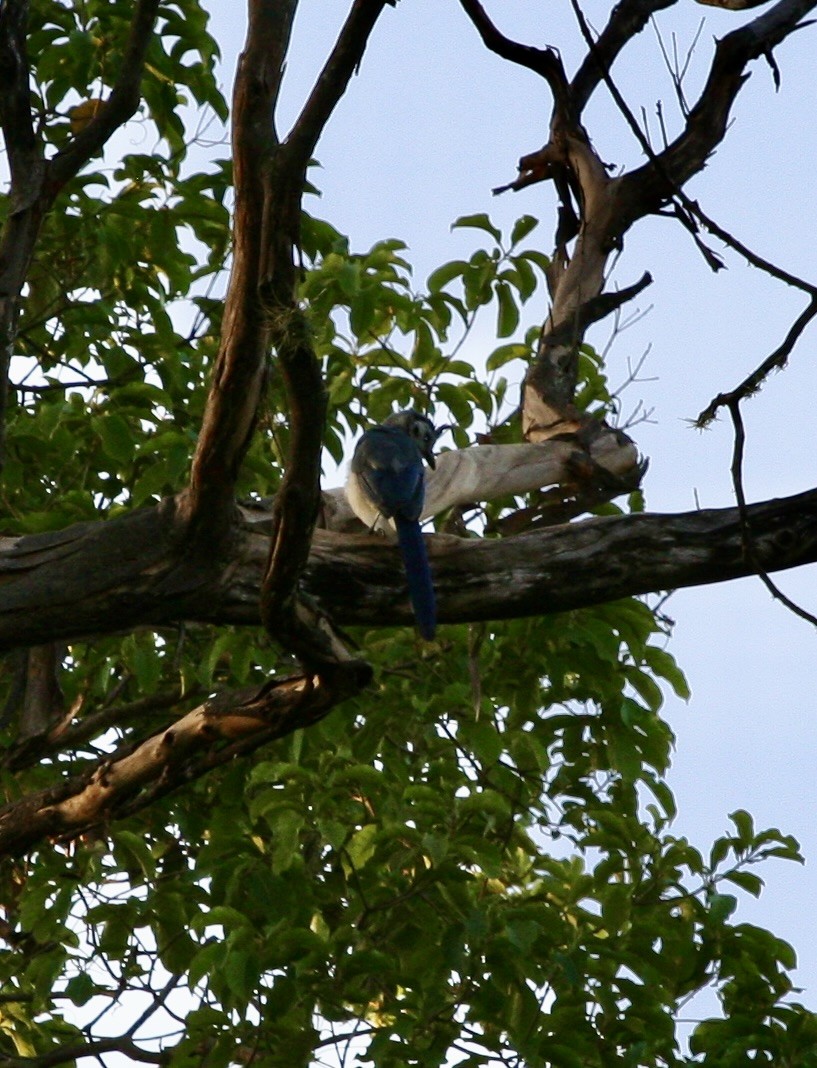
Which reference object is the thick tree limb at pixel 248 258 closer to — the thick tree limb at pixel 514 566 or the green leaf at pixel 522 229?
the thick tree limb at pixel 514 566

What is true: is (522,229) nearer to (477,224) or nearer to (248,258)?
(477,224)

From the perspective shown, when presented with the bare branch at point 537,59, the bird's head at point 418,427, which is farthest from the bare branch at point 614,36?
the bird's head at point 418,427

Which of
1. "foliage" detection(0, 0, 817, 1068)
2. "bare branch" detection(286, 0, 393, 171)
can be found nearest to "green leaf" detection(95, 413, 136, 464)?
"foliage" detection(0, 0, 817, 1068)

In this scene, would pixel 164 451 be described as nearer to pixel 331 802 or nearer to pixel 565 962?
pixel 331 802

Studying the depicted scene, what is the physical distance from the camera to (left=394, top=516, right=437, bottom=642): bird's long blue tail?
4.63 m

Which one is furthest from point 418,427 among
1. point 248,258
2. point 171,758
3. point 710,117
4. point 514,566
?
point 248,258

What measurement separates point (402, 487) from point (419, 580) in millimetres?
1200

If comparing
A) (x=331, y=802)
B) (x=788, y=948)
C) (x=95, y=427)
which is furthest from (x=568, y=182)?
(x=788, y=948)

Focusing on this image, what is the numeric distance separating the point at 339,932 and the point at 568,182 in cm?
335

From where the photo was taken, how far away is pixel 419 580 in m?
4.67

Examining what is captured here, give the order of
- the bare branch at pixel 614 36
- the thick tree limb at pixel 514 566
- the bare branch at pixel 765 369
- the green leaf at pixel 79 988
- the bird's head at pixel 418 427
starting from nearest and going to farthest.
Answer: the bare branch at pixel 765 369 → the thick tree limb at pixel 514 566 → the green leaf at pixel 79 988 → the bare branch at pixel 614 36 → the bird's head at pixel 418 427

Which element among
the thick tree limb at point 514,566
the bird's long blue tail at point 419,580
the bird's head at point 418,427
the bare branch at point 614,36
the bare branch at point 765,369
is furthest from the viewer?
the bird's head at point 418,427

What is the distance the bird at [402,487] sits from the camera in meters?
4.68

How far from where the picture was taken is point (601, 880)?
5816 millimetres
